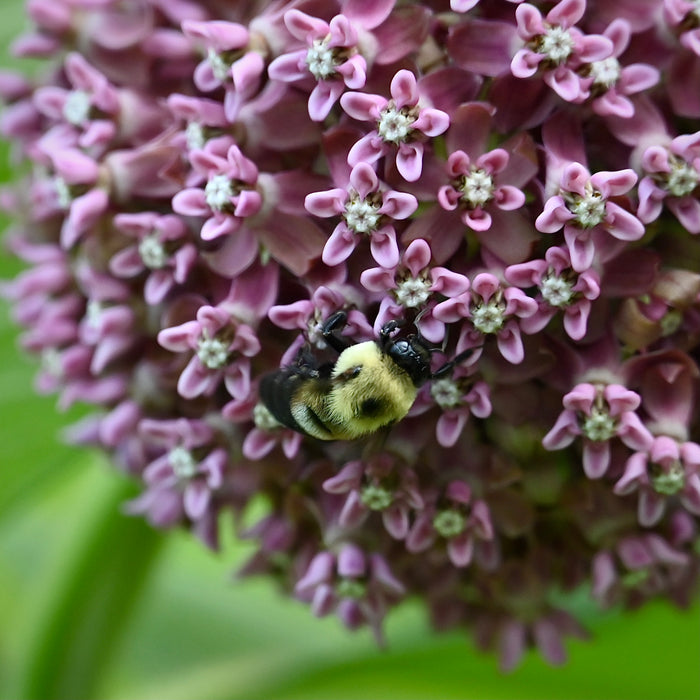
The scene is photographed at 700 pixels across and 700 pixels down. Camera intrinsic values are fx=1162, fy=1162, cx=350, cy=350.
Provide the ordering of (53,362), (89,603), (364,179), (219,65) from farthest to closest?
(89,603) < (53,362) < (219,65) < (364,179)

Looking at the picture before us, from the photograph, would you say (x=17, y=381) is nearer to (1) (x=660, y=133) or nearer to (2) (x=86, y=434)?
(2) (x=86, y=434)

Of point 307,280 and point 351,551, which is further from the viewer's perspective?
point 351,551

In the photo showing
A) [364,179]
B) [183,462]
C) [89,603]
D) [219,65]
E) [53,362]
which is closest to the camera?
[364,179]

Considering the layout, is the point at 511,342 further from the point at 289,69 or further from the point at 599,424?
the point at 289,69

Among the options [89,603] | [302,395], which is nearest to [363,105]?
[302,395]

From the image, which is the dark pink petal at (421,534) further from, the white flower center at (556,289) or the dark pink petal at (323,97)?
the dark pink petal at (323,97)

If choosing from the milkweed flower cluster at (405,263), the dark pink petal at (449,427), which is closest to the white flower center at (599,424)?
the milkweed flower cluster at (405,263)

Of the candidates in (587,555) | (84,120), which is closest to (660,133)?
(587,555)
